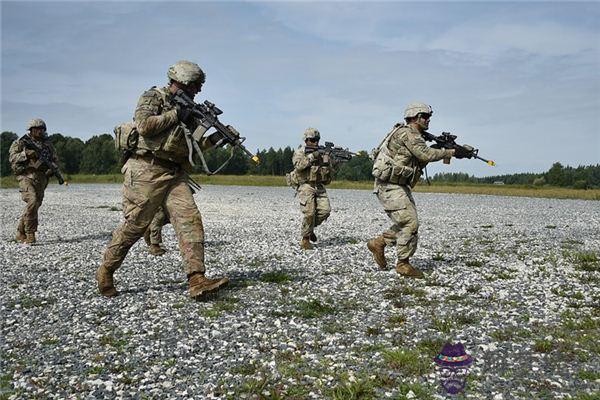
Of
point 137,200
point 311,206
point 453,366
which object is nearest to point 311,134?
point 311,206

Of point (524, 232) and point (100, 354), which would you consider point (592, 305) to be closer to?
point (100, 354)

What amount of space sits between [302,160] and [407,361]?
34.2 feet

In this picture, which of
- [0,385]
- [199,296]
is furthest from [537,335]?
[0,385]

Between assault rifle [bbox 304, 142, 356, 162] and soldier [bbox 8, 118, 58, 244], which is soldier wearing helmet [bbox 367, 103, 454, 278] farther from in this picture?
soldier [bbox 8, 118, 58, 244]

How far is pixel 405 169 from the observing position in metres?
11.4

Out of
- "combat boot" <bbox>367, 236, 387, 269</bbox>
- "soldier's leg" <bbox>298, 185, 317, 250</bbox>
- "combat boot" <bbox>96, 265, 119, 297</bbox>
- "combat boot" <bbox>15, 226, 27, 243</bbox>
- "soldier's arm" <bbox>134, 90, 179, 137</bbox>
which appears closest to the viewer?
"soldier's arm" <bbox>134, 90, 179, 137</bbox>

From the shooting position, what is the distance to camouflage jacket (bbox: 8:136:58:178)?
16781 millimetres

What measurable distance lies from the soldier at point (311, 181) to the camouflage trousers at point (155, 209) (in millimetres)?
7076

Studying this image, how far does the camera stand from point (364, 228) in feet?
75.2

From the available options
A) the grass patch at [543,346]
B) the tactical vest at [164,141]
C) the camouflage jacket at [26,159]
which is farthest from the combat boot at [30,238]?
the grass patch at [543,346]

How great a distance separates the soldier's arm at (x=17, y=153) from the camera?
1675 centimetres

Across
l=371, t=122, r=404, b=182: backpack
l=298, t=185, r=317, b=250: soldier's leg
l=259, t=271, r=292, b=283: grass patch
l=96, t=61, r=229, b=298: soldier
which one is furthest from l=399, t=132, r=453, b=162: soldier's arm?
l=298, t=185, r=317, b=250: soldier's leg

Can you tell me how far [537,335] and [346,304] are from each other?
3204mm

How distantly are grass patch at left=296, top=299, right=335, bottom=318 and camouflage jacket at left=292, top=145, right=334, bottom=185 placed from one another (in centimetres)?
731
